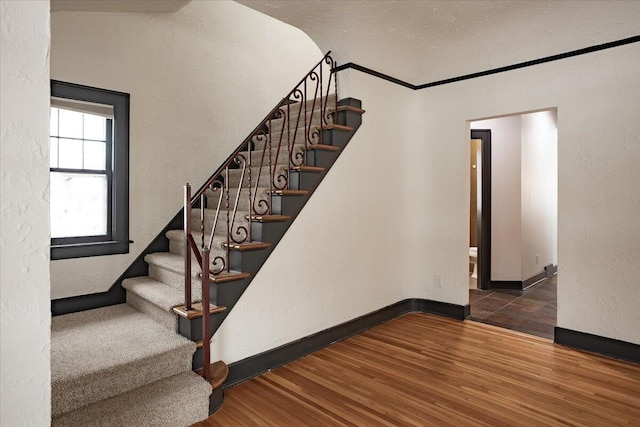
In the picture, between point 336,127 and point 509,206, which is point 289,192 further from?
point 509,206

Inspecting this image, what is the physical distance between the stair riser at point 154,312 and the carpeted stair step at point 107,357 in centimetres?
4

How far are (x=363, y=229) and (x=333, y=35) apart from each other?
1.92 meters

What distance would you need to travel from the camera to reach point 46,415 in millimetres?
1459

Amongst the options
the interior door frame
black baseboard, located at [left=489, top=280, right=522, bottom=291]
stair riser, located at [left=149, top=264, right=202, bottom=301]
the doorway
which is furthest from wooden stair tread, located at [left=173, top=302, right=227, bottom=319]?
black baseboard, located at [left=489, top=280, right=522, bottom=291]

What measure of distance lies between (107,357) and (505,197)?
535 cm

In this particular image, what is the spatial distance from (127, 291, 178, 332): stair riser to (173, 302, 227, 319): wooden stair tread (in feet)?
0.34

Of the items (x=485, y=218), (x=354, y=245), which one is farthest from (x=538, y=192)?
(x=354, y=245)

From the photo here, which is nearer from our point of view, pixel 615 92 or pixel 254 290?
pixel 254 290

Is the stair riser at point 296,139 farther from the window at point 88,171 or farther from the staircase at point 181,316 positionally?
the window at point 88,171

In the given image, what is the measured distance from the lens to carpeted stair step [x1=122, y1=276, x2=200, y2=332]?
2768 mm

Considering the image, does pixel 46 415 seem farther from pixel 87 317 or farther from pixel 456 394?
pixel 456 394

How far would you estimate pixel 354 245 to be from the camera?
385 cm

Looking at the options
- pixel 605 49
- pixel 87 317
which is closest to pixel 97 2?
pixel 87 317

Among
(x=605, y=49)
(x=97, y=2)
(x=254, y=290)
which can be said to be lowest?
(x=254, y=290)
